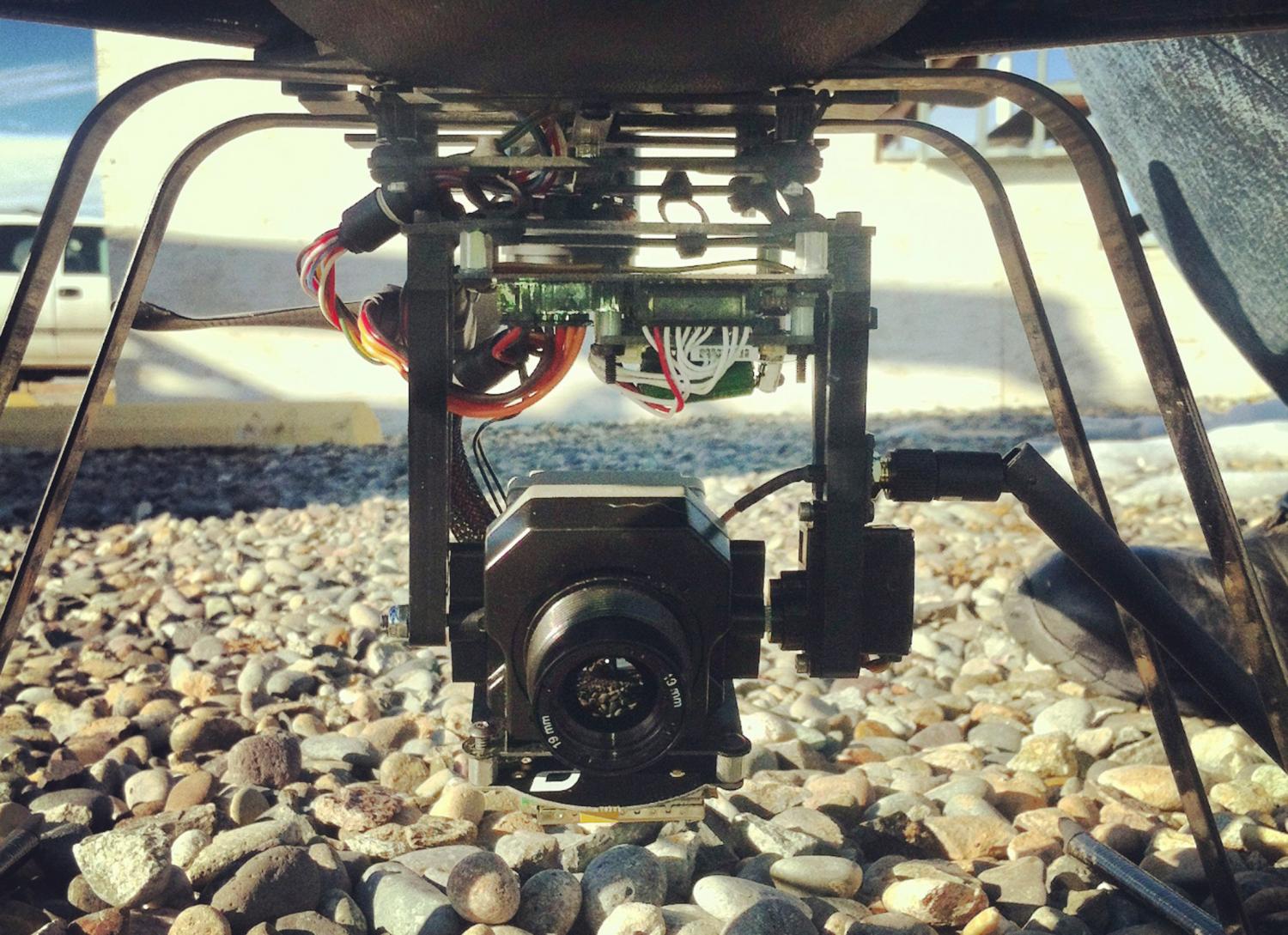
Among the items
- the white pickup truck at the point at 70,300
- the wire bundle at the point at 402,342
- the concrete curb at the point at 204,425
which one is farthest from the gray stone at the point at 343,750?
the white pickup truck at the point at 70,300

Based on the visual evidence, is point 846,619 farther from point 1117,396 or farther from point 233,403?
point 1117,396

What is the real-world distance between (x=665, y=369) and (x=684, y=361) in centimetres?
2

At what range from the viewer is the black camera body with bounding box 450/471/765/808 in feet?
2.70

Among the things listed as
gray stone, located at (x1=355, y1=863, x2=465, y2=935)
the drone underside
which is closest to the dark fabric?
the drone underside

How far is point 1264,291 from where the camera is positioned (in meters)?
1.71

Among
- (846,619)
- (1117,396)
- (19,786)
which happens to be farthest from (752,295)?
(1117,396)

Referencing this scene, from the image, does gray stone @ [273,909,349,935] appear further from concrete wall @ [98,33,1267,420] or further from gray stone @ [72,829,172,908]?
concrete wall @ [98,33,1267,420]

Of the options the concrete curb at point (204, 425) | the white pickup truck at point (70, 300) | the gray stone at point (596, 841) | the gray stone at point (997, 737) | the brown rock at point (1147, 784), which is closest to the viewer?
the gray stone at point (596, 841)

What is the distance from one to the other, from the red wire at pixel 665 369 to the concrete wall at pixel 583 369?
483 centimetres

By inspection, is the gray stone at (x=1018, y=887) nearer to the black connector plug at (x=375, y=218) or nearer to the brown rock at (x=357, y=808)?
the brown rock at (x=357, y=808)

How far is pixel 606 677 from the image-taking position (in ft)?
2.86

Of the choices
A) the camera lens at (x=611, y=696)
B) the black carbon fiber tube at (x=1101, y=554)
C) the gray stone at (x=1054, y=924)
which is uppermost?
the black carbon fiber tube at (x=1101, y=554)

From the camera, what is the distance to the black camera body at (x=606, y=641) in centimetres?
82

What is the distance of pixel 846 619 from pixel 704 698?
0.15 metres
